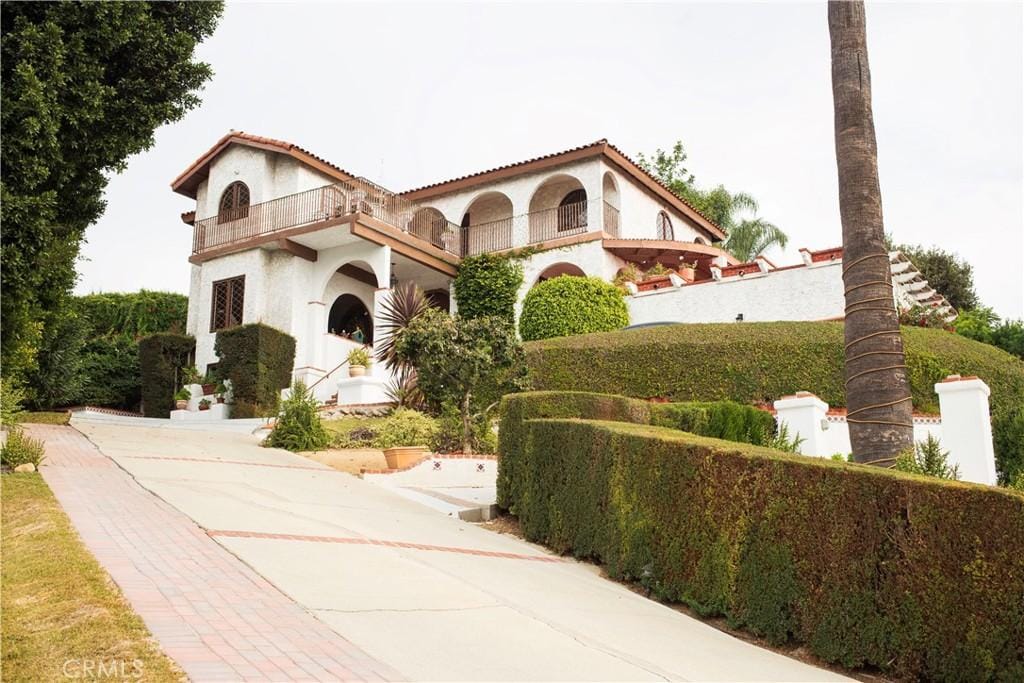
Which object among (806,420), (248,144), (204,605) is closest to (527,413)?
(806,420)

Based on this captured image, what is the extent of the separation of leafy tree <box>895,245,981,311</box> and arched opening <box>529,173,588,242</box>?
16499 mm

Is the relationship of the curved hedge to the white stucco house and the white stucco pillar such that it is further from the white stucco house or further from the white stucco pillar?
the white stucco pillar

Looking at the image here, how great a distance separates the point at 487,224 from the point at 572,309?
690cm

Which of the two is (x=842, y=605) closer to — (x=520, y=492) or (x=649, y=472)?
(x=649, y=472)

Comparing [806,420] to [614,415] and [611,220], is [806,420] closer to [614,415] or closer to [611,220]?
[614,415]

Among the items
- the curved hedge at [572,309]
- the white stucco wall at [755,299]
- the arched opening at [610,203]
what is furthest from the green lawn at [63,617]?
the arched opening at [610,203]

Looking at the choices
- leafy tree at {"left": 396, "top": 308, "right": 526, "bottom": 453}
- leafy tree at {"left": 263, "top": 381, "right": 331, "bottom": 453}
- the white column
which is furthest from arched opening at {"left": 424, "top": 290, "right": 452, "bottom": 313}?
the white column

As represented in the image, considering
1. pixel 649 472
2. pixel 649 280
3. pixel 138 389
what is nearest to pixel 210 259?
pixel 138 389

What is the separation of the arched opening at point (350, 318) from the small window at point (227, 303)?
3.11 meters

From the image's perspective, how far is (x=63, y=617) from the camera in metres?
5.30

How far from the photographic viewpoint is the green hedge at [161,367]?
1039 inches

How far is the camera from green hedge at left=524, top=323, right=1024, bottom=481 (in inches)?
672

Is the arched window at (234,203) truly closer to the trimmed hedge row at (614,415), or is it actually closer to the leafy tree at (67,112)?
the leafy tree at (67,112)

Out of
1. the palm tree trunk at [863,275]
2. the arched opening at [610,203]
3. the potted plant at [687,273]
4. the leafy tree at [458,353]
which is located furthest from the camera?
the arched opening at [610,203]
